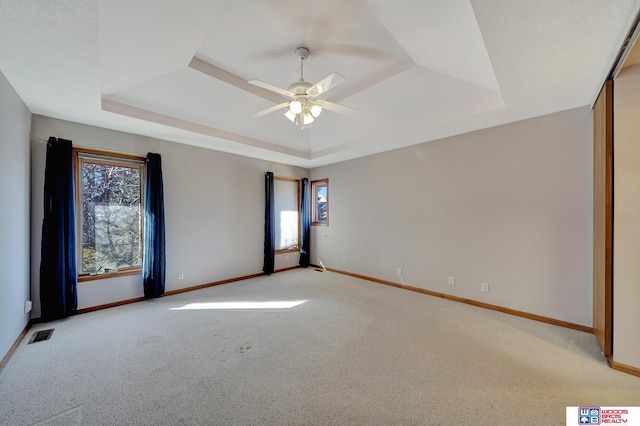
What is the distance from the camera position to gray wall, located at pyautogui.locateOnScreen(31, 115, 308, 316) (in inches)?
131

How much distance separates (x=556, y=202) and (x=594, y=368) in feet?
5.90

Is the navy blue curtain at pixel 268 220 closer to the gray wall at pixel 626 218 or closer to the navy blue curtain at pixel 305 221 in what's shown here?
the navy blue curtain at pixel 305 221

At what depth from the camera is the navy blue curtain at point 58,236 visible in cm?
307

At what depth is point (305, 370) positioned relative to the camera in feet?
7.09

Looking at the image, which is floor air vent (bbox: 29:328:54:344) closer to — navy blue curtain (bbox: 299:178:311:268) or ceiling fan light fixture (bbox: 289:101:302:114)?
ceiling fan light fixture (bbox: 289:101:302:114)

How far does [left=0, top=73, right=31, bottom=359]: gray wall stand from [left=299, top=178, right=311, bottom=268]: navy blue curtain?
14.7ft

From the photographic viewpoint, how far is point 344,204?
18.6 ft

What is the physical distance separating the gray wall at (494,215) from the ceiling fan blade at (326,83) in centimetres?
254

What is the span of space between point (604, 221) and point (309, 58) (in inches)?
133

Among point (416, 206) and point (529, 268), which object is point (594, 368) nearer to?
point (529, 268)

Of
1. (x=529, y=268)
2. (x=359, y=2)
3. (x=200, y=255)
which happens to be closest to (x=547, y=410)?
(x=529, y=268)

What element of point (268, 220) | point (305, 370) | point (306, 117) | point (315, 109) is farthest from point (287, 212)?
point (305, 370)

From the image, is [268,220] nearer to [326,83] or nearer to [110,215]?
[110,215]

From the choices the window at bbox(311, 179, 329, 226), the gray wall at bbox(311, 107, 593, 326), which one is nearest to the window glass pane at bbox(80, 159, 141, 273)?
the window at bbox(311, 179, 329, 226)
